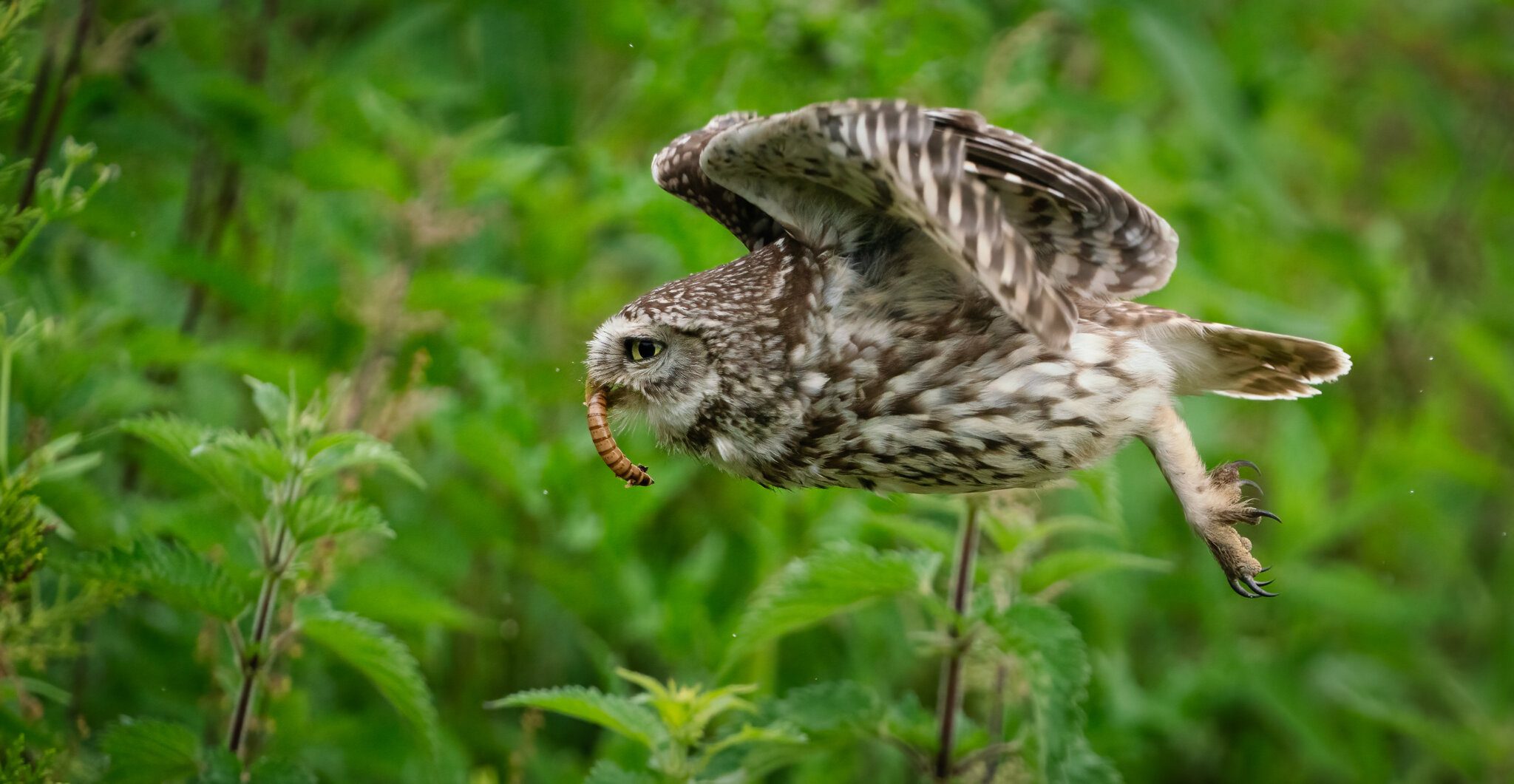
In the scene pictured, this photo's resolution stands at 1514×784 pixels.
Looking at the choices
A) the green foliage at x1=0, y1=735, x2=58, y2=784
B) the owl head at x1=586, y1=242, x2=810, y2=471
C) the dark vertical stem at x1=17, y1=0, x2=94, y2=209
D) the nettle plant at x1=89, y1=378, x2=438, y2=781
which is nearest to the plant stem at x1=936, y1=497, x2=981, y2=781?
the owl head at x1=586, y1=242, x2=810, y2=471

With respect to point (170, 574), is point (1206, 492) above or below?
above

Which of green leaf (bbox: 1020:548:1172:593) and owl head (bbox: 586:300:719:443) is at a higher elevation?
owl head (bbox: 586:300:719:443)

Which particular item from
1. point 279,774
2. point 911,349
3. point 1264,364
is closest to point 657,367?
point 911,349

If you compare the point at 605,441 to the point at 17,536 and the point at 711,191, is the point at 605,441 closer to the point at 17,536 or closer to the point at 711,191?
the point at 711,191

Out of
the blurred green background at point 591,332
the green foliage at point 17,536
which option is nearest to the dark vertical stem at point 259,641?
the blurred green background at point 591,332

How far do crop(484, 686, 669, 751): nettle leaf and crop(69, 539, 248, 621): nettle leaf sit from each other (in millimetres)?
520

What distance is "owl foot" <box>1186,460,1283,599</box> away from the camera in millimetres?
2689

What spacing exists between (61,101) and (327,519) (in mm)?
1420

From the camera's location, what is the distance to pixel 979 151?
7.74 ft

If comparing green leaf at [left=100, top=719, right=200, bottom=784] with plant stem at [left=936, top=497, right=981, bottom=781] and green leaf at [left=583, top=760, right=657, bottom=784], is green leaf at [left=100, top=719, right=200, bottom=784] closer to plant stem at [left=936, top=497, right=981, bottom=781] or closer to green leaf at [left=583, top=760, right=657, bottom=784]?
green leaf at [left=583, top=760, right=657, bottom=784]

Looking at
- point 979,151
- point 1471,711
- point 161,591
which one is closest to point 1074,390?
point 979,151

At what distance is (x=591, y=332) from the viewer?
425cm

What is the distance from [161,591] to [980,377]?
1.54 m

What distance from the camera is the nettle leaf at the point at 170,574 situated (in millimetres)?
2344
